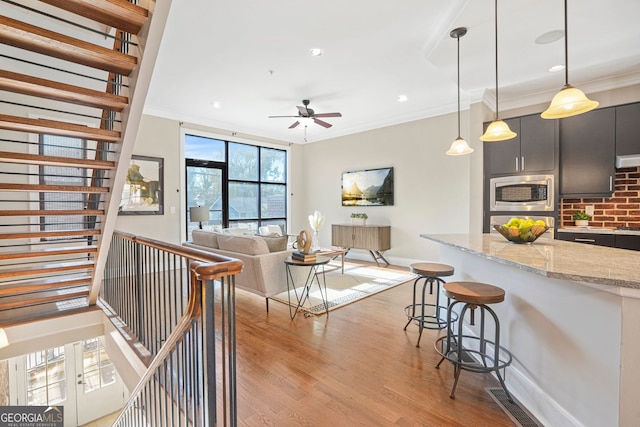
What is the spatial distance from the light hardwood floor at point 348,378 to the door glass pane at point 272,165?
459 cm

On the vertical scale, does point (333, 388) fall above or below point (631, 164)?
below

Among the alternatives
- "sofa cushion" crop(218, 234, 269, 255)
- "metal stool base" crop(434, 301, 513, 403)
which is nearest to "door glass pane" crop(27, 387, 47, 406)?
"sofa cushion" crop(218, 234, 269, 255)

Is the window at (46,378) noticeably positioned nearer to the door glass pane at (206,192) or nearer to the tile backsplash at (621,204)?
the door glass pane at (206,192)

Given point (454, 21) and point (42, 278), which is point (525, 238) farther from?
point (42, 278)

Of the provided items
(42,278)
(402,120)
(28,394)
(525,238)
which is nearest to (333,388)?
(525,238)

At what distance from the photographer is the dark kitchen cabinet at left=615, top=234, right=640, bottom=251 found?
3629 millimetres

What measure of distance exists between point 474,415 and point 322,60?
12.4 feet

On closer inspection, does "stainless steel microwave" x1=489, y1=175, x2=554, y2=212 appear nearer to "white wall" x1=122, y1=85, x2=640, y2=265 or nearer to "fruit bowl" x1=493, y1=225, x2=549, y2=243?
"white wall" x1=122, y1=85, x2=640, y2=265

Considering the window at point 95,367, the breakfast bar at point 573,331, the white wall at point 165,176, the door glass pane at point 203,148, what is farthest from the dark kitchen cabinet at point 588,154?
the window at point 95,367

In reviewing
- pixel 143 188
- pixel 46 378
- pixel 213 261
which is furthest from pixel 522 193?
pixel 46 378

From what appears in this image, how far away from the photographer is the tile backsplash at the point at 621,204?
12.9 ft

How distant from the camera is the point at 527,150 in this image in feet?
14.4

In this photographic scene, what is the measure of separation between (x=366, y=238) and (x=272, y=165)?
305cm

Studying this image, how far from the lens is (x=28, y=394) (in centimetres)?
496
